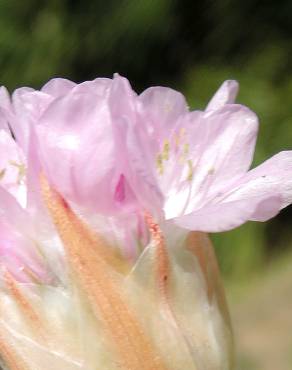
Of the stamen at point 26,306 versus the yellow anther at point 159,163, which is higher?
the yellow anther at point 159,163

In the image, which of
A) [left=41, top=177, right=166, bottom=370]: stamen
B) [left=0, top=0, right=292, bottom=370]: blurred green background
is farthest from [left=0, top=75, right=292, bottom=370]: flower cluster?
[left=0, top=0, right=292, bottom=370]: blurred green background

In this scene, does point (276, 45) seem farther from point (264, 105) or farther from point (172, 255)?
point (172, 255)

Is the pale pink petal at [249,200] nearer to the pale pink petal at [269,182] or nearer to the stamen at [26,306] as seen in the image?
the pale pink petal at [269,182]

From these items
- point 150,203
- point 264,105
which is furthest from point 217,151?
point 264,105

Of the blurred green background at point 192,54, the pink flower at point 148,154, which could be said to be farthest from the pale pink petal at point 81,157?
the blurred green background at point 192,54

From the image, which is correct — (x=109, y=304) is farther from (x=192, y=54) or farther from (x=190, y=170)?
(x=192, y=54)

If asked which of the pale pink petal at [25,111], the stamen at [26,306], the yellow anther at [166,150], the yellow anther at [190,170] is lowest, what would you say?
the stamen at [26,306]
